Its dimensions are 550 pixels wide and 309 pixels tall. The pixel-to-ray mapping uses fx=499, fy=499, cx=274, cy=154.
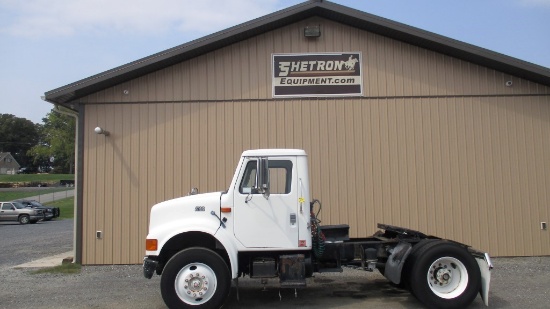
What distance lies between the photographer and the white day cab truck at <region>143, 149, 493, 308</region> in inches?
291

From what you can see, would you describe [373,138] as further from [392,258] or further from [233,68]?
[392,258]

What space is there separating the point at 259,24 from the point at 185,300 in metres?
7.15

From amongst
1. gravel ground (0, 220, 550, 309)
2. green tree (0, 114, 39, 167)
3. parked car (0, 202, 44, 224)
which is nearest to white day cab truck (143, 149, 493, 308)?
A: gravel ground (0, 220, 550, 309)

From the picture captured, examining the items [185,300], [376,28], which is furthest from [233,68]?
[185,300]

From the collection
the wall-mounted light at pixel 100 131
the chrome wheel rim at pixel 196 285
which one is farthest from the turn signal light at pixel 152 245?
the wall-mounted light at pixel 100 131

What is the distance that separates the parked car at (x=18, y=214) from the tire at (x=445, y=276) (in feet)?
99.3

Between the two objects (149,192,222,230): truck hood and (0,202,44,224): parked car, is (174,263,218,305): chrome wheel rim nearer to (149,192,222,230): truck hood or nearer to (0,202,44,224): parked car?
(149,192,222,230): truck hood

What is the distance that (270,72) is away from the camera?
495 inches

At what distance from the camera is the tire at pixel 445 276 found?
7562 mm

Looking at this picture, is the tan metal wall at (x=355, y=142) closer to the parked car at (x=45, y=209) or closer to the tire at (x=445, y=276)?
the tire at (x=445, y=276)

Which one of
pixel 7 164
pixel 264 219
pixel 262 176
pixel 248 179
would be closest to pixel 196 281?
pixel 264 219

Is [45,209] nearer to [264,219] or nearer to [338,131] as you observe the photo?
[338,131]

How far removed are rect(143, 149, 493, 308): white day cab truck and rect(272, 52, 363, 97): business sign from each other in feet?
16.0

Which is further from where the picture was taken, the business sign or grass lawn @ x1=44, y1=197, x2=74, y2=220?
grass lawn @ x1=44, y1=197, x2=74, y2=220
